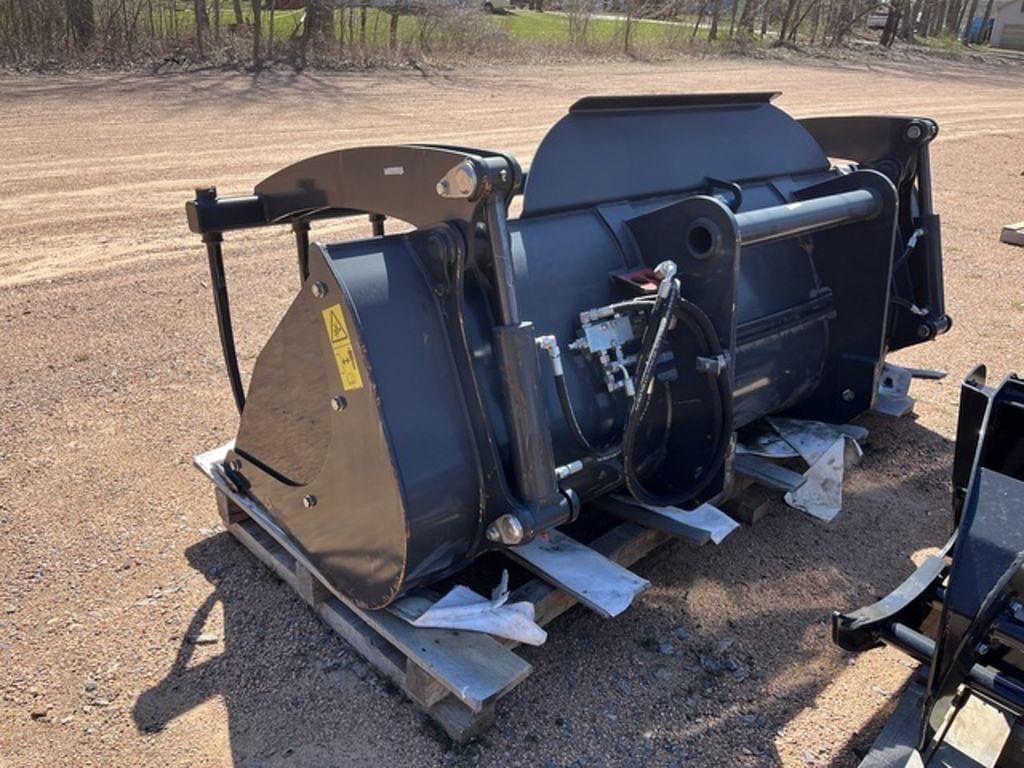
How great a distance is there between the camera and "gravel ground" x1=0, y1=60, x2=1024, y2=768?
2266 millimetres

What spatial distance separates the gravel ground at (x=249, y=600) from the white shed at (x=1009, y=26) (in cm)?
4489

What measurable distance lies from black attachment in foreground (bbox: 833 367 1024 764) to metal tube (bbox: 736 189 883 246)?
2.52 feet

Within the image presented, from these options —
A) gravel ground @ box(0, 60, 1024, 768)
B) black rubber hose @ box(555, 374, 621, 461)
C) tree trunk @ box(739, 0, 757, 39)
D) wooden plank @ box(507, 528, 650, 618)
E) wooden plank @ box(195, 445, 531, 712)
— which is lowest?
gravel ground @ box(0, 60, 1024, 768)

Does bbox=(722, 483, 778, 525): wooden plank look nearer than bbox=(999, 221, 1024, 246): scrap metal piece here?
Yes

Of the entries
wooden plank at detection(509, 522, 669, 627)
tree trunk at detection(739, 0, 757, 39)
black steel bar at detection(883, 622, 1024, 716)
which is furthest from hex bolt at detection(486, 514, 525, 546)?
tree trunk at detection(739, 0, 757, 39)

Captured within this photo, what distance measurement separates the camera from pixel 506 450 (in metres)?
2.20

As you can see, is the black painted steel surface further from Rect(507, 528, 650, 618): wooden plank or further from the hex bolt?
Rect(507, 528, 650, 618): wooden plank

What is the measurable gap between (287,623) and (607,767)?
1057mm

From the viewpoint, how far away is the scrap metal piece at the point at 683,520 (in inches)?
101

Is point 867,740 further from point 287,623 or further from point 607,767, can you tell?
point 287,623

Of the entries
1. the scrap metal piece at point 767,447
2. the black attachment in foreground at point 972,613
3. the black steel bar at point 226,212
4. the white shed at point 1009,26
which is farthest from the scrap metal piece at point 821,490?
the white shed at point 1009,26

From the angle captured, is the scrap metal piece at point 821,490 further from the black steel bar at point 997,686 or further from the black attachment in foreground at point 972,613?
the black steel bar at point 997,686

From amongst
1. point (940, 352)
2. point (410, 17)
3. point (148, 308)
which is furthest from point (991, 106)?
point (148, 308)

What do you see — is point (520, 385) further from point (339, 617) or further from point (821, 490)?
point (821, 490)
